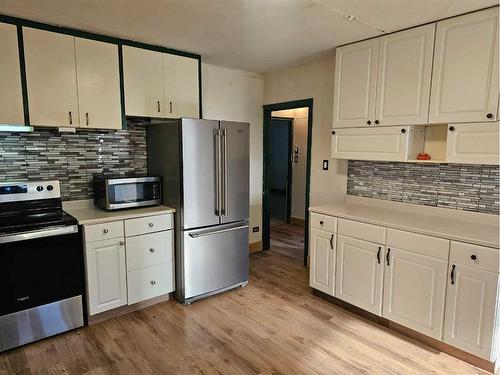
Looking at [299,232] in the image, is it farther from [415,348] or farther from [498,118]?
[498,118]

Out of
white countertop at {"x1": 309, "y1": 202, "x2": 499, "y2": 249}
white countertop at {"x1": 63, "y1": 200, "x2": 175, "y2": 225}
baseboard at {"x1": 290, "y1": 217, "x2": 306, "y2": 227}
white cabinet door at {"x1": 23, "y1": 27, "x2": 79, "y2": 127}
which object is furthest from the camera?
baseboard at {"x1": 290, "y1": 217, "x2": 306, "y2": 227}

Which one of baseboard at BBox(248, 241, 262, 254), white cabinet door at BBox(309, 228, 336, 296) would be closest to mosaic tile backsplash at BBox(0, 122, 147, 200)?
baseboard at BBox(248, 241, 262, 254)

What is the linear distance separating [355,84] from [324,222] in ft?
4.20

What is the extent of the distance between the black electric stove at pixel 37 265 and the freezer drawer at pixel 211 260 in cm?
84

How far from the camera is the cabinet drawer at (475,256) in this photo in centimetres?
200

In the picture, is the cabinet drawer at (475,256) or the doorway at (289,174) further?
the doorway at (289,174)

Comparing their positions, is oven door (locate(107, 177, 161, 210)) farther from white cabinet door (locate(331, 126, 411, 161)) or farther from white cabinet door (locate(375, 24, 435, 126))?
white cabinet door (locate(375, 24, 435, 126))

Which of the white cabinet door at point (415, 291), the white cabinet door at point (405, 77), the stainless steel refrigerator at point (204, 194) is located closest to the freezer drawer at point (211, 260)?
the stainless steel refrigerator at point (204, 194)

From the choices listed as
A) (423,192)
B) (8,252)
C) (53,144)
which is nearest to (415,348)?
(423,192)

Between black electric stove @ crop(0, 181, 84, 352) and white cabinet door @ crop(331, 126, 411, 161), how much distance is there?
2405mm

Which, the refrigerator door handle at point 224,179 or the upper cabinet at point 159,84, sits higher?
the upper cabinet at point 159,84

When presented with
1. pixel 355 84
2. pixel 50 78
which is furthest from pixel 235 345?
pixel 50 78

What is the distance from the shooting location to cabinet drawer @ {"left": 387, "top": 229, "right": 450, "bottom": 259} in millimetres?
2217

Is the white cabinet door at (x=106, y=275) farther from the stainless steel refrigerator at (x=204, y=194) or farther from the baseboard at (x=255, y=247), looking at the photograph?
the baseboard at (x=255, y=247)
